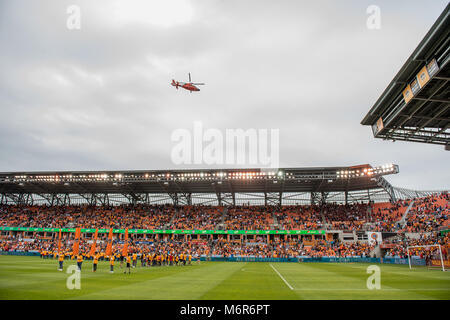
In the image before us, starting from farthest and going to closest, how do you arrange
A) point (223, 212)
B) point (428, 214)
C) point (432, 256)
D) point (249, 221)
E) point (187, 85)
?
point (223, 212), point (249, 221), point (428, 214), point (187, 85), point (432, 256)

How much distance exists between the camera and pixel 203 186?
61.6 metres

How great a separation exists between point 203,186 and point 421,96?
49910mm

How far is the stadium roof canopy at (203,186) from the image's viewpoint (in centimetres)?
5441

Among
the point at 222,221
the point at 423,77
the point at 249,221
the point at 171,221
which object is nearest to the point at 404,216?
the point at 249,221

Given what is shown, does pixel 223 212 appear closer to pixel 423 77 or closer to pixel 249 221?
pixel 249 221

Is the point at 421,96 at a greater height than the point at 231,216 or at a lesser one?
greater

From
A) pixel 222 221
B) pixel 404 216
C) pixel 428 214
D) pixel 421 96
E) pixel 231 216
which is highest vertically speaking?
pixel 421 96

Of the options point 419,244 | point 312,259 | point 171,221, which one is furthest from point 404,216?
point 171,221

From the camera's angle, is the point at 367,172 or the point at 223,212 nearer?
the point at 367,172

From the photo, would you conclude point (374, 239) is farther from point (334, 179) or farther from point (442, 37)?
point (442, 37)

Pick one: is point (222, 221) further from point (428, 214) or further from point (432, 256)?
point (428, 214)

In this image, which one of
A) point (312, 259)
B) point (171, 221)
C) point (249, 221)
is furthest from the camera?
point (171, 221)
